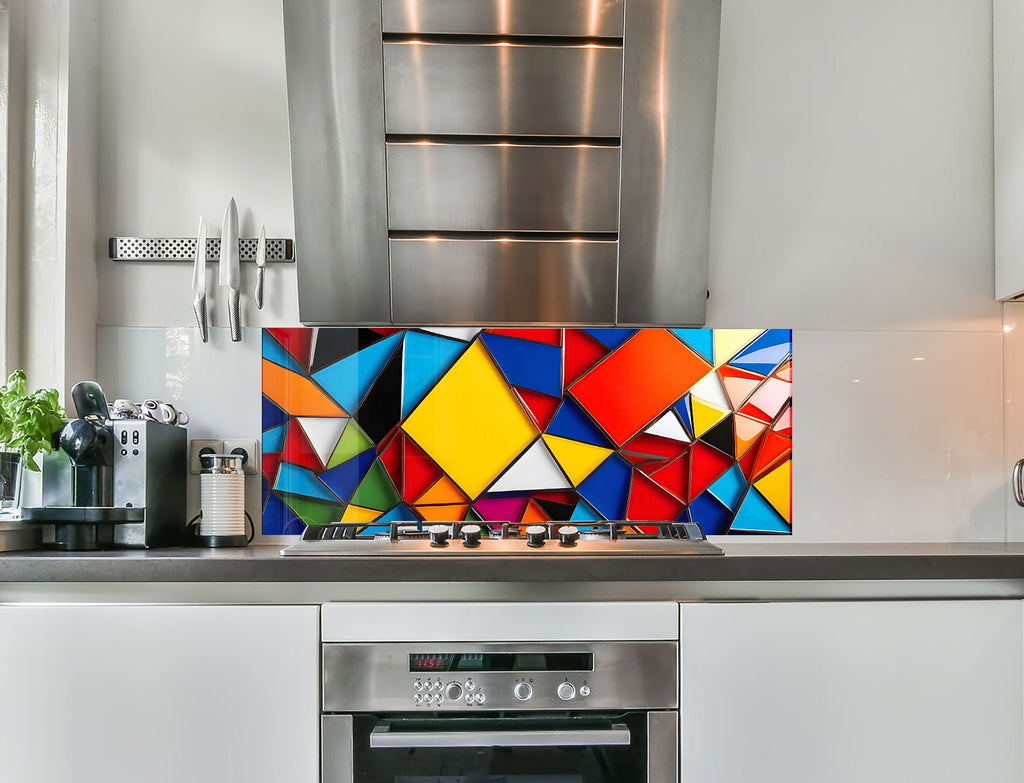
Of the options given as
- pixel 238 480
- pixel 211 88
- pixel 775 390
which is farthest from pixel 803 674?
pixel 211 88

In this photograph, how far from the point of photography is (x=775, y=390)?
2.07 metres

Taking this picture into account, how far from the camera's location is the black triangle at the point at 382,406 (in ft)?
6.73

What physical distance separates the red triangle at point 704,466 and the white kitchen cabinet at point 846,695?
0.56 meters

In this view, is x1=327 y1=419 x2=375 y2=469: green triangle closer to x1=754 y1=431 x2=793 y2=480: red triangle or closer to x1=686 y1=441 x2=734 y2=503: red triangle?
x1=686 y1=441 x2=734 y2=503: red triangle

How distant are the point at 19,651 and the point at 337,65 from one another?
4.41 ft

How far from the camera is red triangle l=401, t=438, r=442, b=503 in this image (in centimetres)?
204

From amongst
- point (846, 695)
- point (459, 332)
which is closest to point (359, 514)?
point (459, 332)

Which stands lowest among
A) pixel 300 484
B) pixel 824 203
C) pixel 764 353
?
pixel 300 484

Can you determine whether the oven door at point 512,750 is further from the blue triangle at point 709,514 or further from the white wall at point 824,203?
the white wall at point 824,203

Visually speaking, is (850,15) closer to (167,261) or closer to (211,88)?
(211,88)

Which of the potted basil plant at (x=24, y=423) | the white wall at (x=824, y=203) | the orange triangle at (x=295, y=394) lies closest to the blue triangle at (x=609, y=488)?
the white wall at (x=824, y=203)

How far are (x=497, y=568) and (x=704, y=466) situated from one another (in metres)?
0.77

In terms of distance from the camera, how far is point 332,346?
6.75ft

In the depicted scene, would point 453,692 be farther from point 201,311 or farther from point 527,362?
point 201,311
